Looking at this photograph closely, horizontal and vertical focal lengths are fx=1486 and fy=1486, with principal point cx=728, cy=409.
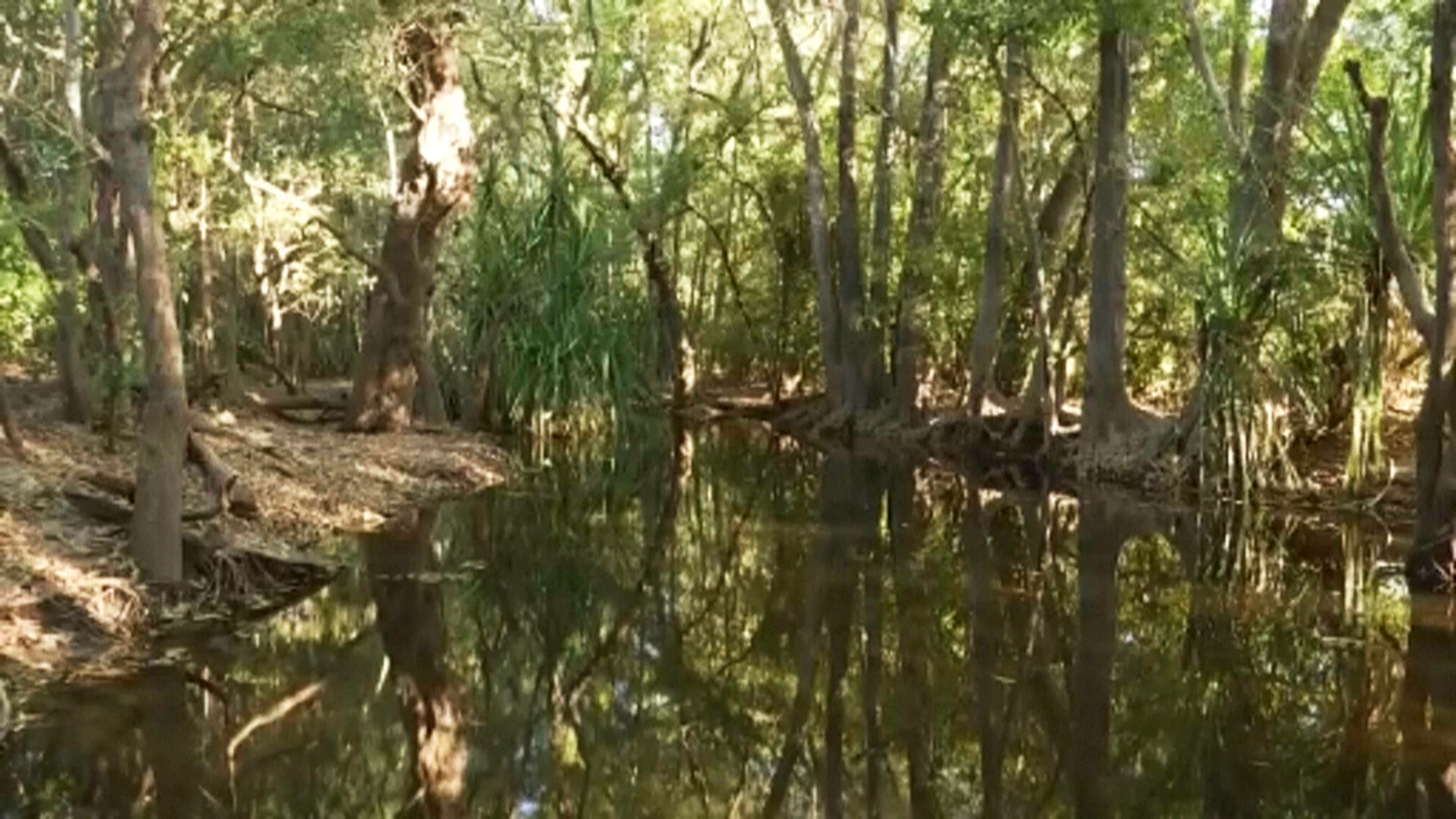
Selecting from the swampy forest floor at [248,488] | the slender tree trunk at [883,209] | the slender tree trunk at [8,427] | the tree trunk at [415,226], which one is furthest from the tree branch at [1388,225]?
the slender tree trunk at [883,209]

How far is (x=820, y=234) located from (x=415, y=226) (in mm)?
9738

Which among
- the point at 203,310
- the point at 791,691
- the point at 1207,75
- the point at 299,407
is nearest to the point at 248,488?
the point at 791,691

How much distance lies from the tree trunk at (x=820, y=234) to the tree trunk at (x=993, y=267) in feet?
14.0

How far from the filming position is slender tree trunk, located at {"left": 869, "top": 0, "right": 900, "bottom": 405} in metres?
23.4

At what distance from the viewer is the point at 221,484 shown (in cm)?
1085

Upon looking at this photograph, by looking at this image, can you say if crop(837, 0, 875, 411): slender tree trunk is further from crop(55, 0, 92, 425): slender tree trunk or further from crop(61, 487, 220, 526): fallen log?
crop(61, 487, 220, 526): fallen log

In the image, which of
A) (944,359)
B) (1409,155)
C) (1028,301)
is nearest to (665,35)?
(944,359)

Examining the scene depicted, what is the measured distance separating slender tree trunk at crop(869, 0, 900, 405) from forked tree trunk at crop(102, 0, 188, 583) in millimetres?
15674

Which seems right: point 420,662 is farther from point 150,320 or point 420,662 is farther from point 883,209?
point 883,209

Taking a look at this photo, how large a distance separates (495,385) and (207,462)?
10.7m

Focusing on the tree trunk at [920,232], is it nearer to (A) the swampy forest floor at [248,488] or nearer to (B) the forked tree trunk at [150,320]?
(A) the swampy forest floor at [248,488]

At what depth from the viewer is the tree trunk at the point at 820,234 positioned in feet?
82.9

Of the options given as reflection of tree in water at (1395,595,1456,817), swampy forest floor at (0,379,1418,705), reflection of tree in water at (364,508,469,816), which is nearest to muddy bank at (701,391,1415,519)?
swampy forest floor at (0,379,1418,705)

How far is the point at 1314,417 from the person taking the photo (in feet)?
54.5
